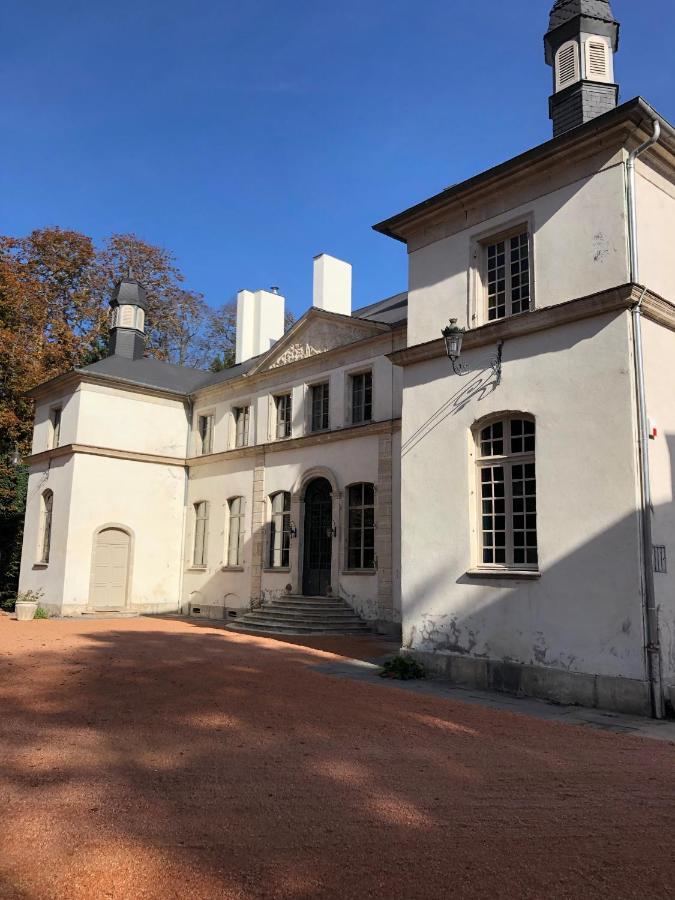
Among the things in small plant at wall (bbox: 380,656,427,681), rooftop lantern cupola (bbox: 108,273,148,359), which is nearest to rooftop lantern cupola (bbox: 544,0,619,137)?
small plant at wall (bbox: 380,656,427,681)

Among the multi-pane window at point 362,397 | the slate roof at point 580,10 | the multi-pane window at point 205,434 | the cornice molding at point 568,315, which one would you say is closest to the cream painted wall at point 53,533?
the multi-pane window at point 205,434

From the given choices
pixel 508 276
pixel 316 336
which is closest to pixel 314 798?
pixel 508 276

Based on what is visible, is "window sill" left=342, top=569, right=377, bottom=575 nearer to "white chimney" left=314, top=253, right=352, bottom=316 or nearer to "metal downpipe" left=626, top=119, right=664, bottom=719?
"white chimney" left=314, top=253, right=352, bottom=316

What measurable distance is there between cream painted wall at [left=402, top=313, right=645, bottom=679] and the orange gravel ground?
1.40 meters

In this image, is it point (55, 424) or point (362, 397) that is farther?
point (55, 424)

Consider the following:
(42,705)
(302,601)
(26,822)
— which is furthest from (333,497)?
(26,822)

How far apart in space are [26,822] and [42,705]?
12.2ft

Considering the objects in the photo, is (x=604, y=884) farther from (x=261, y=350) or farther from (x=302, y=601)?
(x=261, y=350)

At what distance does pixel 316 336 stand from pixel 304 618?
7031 mm

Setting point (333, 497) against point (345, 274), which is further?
point (345, 274)

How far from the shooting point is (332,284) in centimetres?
1978

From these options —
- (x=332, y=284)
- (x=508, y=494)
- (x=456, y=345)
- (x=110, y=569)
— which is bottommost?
(x=110, y=569)

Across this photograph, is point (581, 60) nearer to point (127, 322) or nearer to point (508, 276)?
point (508, 276)

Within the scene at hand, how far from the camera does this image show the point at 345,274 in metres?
20.0
